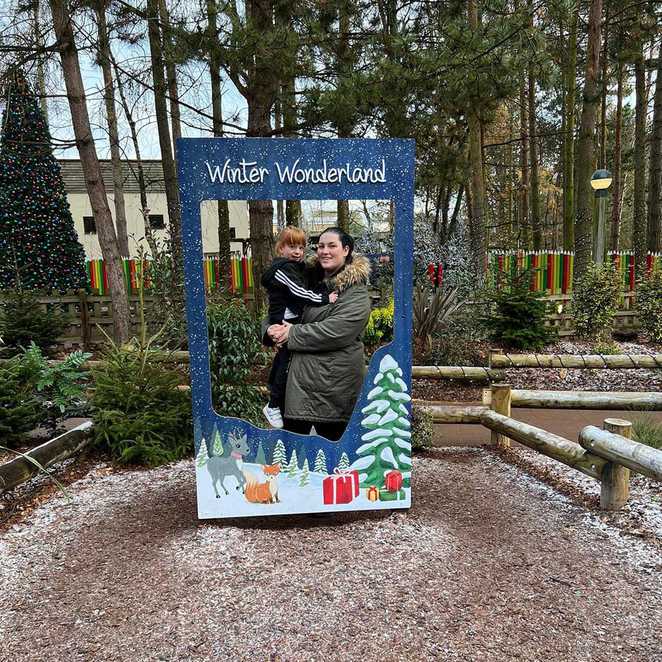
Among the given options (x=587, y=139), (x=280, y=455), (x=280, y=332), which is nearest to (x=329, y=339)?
(x=280, y=332)

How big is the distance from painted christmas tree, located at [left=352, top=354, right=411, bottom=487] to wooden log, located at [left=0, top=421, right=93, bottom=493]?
7.82 feet

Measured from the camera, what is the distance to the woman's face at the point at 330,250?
132 inches

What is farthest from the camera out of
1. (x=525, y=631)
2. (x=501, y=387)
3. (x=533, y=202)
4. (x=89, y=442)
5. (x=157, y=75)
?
(x=533, y=202)

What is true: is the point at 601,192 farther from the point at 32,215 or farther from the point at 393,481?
the point at 32,215

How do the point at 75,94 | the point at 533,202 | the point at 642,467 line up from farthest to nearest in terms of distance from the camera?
the point at 533,202 → the point at 75,94 → the point at 642,467

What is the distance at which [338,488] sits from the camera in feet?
11.5

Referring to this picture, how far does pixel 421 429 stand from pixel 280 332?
2404 mm

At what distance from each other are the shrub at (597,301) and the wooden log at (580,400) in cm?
416

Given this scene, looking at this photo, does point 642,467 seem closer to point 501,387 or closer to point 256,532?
point 501,387

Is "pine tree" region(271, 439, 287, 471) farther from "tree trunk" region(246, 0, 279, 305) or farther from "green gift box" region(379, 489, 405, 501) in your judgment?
"tree trunk" region(246, 0, 279, 305)

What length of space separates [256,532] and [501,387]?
2.87m

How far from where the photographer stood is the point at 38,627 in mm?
2586

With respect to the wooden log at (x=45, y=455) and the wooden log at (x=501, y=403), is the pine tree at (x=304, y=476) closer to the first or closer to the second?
the wooden log at (x=45, y=455)

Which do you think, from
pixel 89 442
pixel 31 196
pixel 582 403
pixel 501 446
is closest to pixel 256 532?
pixel 89 442
